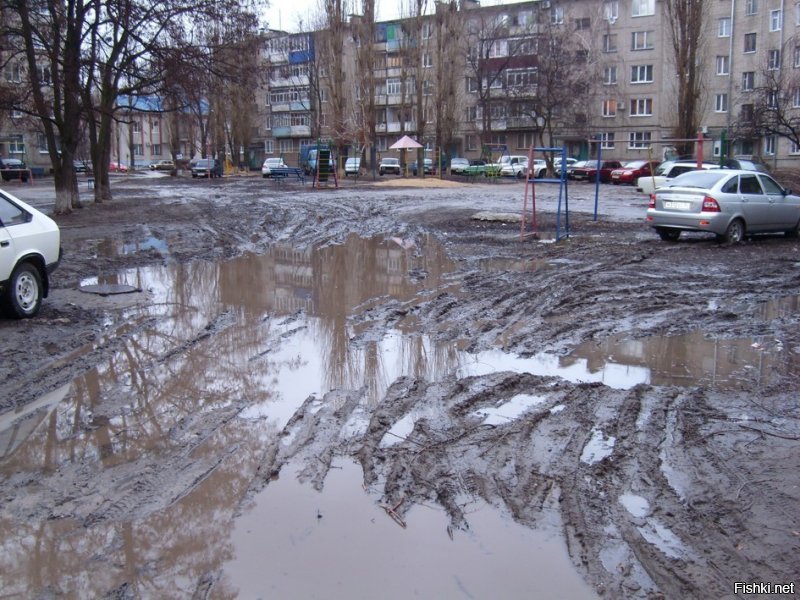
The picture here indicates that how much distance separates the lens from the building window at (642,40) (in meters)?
61.7

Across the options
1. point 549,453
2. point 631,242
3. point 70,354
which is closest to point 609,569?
point 549,453

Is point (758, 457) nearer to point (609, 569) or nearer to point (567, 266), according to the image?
point (609, 569)

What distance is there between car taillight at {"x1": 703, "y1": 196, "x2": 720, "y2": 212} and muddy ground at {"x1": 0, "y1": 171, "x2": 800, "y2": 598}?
350cm

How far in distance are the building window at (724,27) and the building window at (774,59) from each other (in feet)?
16.9

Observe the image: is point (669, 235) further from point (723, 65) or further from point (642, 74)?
point (642, 74)

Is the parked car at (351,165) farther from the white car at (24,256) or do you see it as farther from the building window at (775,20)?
the white car at (24,256)

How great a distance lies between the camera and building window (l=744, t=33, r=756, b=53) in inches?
2172

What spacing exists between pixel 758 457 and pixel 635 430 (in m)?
0.84

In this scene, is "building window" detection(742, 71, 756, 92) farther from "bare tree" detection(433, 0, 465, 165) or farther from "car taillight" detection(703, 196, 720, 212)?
"car taillight" detection(703, 196, 720, 212)

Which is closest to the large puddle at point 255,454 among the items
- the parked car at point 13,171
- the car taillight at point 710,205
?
the car taillight at point 710,205

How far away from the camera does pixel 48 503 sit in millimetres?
4523

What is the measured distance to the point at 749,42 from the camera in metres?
55.5

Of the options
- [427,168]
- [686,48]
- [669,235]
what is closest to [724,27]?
[686,48]

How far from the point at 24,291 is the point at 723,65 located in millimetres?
58999
